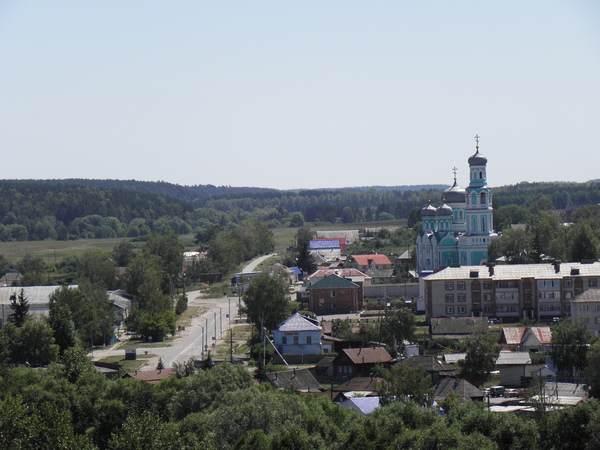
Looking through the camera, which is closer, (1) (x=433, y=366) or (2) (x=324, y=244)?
(1) (x=433, y=366)

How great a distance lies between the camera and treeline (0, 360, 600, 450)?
1006 inches

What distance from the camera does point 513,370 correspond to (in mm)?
37750

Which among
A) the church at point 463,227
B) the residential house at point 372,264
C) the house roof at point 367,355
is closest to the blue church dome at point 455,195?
the church at point 463,227

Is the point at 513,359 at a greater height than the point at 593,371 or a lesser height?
lesser

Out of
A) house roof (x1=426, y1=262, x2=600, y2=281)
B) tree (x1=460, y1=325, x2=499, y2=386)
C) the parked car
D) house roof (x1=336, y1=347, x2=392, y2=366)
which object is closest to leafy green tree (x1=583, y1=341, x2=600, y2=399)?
the parked car

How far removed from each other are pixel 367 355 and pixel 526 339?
288 inches

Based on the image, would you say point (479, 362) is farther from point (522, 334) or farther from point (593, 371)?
point (522, 334)

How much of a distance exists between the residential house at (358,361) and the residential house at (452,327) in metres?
6.84

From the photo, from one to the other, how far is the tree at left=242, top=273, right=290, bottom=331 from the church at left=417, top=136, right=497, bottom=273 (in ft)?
51.9

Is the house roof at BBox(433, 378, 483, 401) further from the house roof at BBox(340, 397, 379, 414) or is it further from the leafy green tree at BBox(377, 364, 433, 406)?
→ the house roof at BBox(340, 397, 379, 414)

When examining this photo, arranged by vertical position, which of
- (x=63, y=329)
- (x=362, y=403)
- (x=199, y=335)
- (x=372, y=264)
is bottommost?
(x=199, y=335)

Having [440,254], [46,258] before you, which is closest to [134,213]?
[46,258]

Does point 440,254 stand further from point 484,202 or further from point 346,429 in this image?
point 346,429

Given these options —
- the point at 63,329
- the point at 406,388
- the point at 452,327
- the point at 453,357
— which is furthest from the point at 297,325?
the point at 406,388
